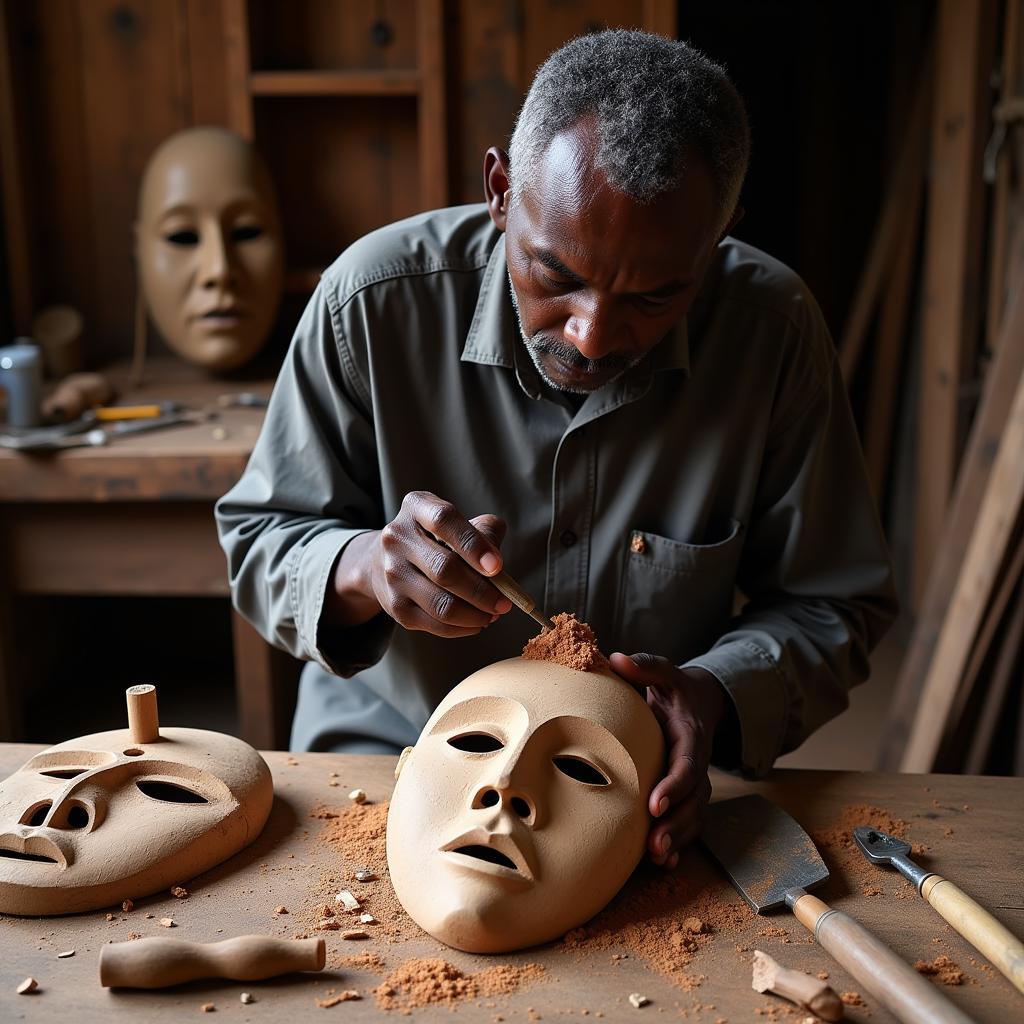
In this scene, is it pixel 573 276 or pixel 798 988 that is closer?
pixel 798 988

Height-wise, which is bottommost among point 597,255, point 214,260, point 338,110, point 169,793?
point 169,793

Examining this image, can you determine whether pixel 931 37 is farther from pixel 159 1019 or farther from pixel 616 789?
pixel 159 1019

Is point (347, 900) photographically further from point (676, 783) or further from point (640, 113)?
point (640, 113)

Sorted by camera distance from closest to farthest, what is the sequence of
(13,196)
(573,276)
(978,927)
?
(978,927) → (573,276) → (13,196)

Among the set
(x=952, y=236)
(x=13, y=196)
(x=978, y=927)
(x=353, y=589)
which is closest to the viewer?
(x=978, y=927)

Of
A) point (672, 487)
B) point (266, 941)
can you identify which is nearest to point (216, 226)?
point (672, 487)

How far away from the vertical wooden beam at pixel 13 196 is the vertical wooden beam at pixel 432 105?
4.22 feet

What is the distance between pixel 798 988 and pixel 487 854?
41 cm

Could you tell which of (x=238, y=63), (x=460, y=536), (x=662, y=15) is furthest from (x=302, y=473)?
(x=662, y=15)

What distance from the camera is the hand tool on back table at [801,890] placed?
127 cm

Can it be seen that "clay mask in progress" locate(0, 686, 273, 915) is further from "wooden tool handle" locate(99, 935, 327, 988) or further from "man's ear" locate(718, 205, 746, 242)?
"man's ear" locate(718, 205, 746, 242)

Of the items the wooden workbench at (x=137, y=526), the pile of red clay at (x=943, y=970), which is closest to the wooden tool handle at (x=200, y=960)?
the pile of red clay at (x=943, y=970)

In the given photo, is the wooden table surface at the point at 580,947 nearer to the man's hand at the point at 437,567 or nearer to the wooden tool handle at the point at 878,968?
the wooden tool handle at the point at 878,968

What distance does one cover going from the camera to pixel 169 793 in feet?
5.52
